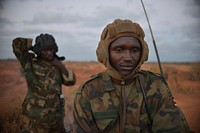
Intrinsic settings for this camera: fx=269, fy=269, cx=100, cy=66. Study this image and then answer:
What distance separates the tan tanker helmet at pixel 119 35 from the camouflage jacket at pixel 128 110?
0.12 meters

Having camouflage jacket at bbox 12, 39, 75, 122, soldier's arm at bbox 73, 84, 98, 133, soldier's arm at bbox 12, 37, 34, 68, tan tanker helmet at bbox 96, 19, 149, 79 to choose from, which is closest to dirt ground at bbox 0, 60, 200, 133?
soldier's arm at bbox 73, 84, 98, 133

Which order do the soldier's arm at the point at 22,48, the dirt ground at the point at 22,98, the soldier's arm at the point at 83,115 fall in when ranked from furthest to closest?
the dirt ground at the point at 22,98
the soldier's arm at the point at 22,48
the soldier's arm at the point at 83,115

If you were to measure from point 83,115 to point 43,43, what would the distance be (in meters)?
2.78

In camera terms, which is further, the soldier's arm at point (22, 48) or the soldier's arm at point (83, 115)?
the soldier's arm at point (22, 48)

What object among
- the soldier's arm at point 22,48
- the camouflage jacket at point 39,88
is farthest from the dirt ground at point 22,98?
the soldier's arm at point 22,48

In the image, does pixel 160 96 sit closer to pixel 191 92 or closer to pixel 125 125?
pixel 125 125

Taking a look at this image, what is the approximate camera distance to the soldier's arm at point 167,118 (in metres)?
1.95

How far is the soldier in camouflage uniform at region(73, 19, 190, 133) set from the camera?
196 cm

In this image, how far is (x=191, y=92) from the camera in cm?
1369

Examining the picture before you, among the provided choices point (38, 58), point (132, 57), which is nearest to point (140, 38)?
point (132, 57)

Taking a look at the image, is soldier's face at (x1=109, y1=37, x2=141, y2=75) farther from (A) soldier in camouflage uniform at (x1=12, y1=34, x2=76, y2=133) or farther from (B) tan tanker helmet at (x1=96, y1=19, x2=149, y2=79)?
(A) soldier in camouflage uniform at (x1=12, y1=34, x2=76, y2=133)

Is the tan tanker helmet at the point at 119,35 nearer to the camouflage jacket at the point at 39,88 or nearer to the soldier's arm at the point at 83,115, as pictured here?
the soldier's arm at the point at 83,115

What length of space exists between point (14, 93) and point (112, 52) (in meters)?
12.6

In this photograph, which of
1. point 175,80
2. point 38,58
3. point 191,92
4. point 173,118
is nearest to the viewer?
point 173,118
